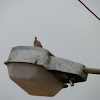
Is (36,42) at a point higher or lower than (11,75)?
higher

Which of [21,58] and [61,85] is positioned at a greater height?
[21,58]

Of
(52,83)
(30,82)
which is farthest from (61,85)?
(30,82)

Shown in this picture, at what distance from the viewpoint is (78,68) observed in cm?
126

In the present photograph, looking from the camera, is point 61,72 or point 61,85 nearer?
point 61,72

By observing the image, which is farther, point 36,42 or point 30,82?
point 36,42

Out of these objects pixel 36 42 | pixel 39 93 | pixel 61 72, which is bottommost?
pixel 39 93

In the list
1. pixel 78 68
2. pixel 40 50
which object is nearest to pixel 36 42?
pixel 40 50

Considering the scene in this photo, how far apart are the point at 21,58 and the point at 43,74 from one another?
12 cm

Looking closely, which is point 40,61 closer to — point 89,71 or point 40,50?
point 40,50

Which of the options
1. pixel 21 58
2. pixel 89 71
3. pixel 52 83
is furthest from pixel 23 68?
pixel 89 71

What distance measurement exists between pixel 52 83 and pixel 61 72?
70 mm

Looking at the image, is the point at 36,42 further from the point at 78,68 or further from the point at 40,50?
the point at 78,68

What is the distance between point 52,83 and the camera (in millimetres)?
1319

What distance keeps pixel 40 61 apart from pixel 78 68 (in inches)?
6.6
